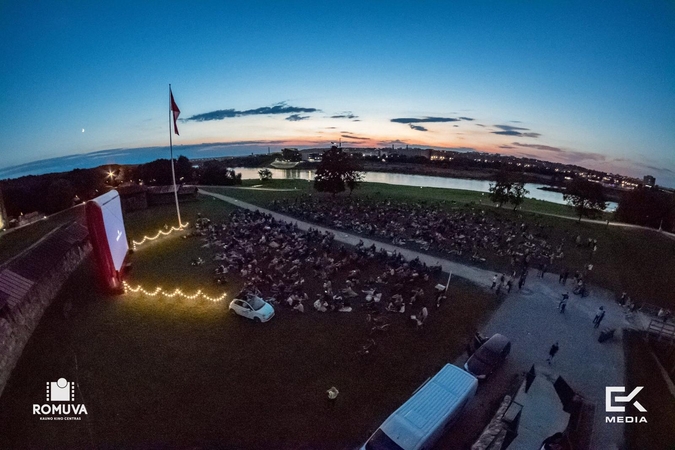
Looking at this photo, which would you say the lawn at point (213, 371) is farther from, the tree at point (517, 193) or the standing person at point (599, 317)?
the tree at point (517, 193)

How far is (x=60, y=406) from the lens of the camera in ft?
40.5

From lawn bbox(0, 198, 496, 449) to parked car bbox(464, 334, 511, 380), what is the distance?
1.47 meters

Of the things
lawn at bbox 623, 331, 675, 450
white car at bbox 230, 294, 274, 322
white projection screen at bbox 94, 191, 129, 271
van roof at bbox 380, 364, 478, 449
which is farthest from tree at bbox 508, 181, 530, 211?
white projection screen at bbox 94, 191, 129, 271

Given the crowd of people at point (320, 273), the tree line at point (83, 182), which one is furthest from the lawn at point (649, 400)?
the tree line at point (83, 182)

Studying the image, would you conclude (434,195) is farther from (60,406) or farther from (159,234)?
(60,406)

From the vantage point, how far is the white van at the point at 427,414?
392 inches

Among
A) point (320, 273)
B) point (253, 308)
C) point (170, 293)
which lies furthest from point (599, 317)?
point (170, 293)

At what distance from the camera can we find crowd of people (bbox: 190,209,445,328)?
1962cm

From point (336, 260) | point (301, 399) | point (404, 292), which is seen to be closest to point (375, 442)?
point (301, 399)

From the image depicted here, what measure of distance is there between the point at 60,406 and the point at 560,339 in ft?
76.2

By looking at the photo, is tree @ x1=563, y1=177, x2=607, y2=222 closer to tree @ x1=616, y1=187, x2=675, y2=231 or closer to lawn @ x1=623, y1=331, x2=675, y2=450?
tree @ x1=616, y1=187, x2=675, y2=231

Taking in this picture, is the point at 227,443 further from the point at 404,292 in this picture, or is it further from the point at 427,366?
the point at 404,292

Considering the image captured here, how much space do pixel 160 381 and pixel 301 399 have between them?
6155mm

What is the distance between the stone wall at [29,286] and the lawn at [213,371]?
21.5 inches
